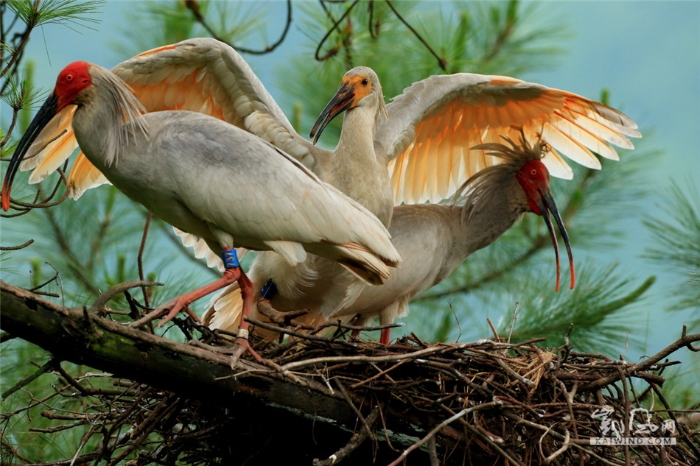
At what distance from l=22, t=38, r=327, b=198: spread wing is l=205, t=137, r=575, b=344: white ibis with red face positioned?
86 cm

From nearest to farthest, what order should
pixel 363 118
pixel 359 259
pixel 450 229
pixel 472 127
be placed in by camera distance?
1. pixel 359 259
2. pixel 363 118
3. pixel 450 229
4. pixel 472 127

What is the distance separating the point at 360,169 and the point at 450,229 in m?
1.08

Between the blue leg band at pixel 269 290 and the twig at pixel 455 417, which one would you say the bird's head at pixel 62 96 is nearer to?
the blue leg band at pixel 269 290

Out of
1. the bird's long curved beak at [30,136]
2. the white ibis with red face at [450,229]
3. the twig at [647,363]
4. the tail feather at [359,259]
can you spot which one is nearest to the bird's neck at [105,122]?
the bird's long curved beak at [30,136]

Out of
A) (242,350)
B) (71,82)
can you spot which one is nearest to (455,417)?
(242,350)

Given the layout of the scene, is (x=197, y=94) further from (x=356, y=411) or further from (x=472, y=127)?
(x=356, y=411)

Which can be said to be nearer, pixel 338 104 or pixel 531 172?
pixel 338 104

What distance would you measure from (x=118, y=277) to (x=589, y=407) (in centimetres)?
387

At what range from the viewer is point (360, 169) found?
18.7 feet

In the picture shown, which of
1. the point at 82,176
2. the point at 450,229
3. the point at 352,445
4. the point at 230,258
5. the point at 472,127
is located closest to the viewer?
the point at 352,445

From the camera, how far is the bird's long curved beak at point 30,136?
4.42m

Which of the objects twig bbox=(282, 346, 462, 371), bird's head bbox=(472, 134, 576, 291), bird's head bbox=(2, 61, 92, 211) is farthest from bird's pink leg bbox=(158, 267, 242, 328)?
bird's head bbox=(472, 134, 576, 291)

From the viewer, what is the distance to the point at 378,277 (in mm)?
4953

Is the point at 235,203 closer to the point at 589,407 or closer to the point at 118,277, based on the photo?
the point at 589,407
